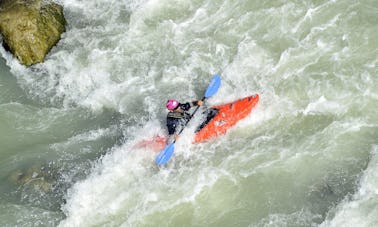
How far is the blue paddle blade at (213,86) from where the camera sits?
32.8 feet

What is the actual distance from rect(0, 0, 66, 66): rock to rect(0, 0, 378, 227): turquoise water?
281 mm

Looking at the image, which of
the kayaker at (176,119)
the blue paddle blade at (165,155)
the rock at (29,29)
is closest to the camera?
the blue paddle blade at (165,155)

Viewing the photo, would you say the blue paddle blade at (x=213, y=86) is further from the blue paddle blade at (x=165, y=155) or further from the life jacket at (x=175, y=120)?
the blue paddle blade at (x=165, y=155)

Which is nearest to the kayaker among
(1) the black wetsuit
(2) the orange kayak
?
(1) the black wetsuit

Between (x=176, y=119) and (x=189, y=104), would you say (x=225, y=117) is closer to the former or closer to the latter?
(x=189, y=104)

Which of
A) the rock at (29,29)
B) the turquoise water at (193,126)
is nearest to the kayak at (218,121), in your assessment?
the turquoise water at (193,126)

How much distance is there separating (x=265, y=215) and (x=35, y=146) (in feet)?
16.0

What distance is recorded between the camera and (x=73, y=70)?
11656 mm

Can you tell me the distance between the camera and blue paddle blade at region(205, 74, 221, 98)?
1001 cm

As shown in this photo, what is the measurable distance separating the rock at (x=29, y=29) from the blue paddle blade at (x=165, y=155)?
4489mm

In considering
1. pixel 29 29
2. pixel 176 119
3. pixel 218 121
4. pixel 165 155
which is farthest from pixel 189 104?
pixel 29 29

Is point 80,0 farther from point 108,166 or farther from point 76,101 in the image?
point 108,166

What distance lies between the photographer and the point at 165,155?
30.1 ft

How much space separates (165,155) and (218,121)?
1261 mm
